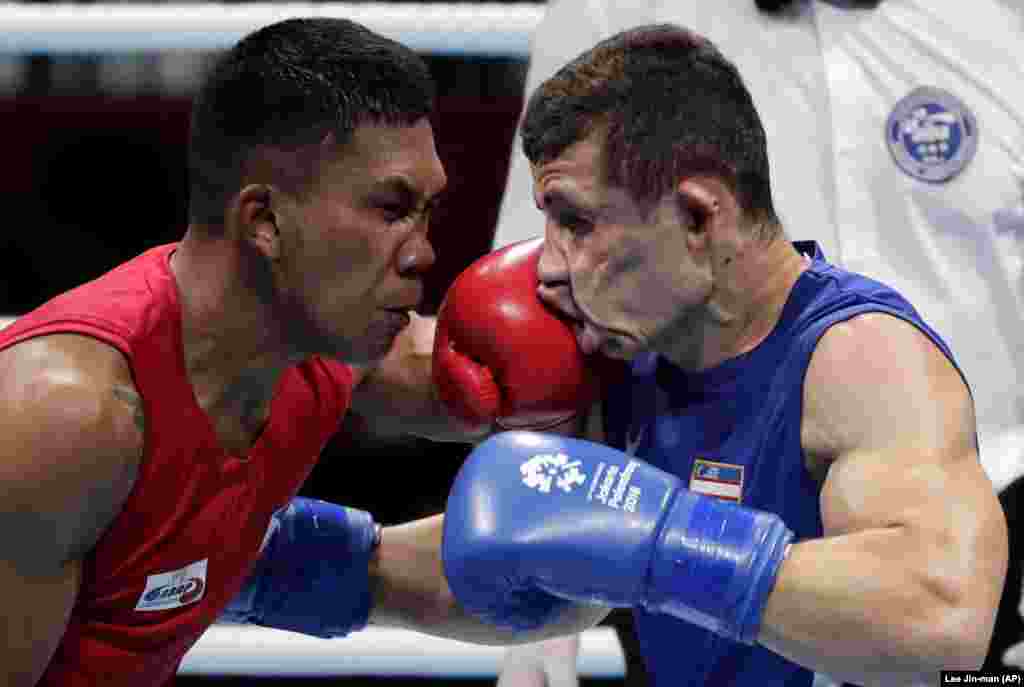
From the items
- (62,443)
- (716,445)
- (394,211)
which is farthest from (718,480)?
(62,443)

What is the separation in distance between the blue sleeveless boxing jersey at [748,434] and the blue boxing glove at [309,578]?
0.40 meters

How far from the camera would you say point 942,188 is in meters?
2.26

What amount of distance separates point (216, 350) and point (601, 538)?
20.3 inches

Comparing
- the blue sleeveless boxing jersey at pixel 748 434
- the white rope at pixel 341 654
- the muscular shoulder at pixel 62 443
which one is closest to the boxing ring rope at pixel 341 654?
the white rope at pixel 341 654

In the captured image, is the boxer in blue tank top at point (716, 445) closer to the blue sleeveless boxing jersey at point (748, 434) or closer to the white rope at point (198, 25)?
the blue sleeveless boxing jersey at point (748, 434)

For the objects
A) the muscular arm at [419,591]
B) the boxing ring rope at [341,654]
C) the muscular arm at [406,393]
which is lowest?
the boxing ring rope at [341,654]

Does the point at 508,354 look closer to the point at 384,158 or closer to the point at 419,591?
the point at 384,158

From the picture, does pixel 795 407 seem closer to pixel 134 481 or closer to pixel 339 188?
pixel 339 188

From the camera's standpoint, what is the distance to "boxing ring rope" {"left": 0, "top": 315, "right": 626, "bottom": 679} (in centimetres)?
230

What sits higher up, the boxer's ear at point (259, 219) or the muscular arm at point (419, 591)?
the boxer's ear at point (259, 219)

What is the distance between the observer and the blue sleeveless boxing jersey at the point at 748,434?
1.64 metres

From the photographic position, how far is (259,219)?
5.44 ft

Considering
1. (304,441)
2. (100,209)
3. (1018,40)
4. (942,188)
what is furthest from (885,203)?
(100,209)

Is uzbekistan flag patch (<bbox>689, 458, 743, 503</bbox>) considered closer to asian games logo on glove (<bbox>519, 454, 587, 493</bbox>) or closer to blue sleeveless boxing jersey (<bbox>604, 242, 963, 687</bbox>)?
blue sleeveless boxing jersey (<bbox>604, 242, 963, 687</bbox>)
